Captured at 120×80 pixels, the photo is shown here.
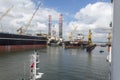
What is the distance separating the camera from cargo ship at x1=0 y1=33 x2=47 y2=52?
109800mm

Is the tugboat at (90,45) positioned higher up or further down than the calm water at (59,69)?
higher up

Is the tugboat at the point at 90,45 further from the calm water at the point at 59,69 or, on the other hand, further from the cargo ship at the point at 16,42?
the calm water at the point at 59,69

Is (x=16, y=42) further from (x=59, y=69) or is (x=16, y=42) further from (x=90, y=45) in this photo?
(x=59, y=69)

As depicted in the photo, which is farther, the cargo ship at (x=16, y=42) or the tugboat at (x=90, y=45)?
the tugboat at (x=90, y=45)

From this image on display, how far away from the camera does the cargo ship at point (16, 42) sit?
10980 centimetres

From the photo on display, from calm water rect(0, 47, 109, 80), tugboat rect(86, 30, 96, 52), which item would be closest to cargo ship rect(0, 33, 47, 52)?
tugboat rect(86, 30, 96, 52)

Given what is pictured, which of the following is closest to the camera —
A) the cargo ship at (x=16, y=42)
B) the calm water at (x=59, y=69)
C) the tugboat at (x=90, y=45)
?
the calm water at (x=59, y=69)

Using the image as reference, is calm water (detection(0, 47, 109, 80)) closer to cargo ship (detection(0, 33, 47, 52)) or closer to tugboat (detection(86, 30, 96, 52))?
cargo ship (detection(0, 33, 47, 52))

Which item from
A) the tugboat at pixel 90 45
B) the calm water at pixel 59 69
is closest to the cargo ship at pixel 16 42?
the tugboat at pixel 90 45

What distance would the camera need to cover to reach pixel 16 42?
12600cm

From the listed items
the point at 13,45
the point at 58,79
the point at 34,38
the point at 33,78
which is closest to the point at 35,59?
the point at 33,78

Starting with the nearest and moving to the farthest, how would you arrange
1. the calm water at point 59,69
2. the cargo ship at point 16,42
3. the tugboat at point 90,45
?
the calm water at point 59,69
the cargo ship at point 16,42
the tugboat at point 90,45

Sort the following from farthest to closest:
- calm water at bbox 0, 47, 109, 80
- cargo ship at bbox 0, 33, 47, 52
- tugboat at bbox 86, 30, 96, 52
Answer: tugboat at bbox 86, 30, 96, 52, cargo ship at bbox 0, 33, 47, 52, calm water at bbox 0, 47, 109, 80

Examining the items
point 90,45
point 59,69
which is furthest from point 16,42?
point 59,69
